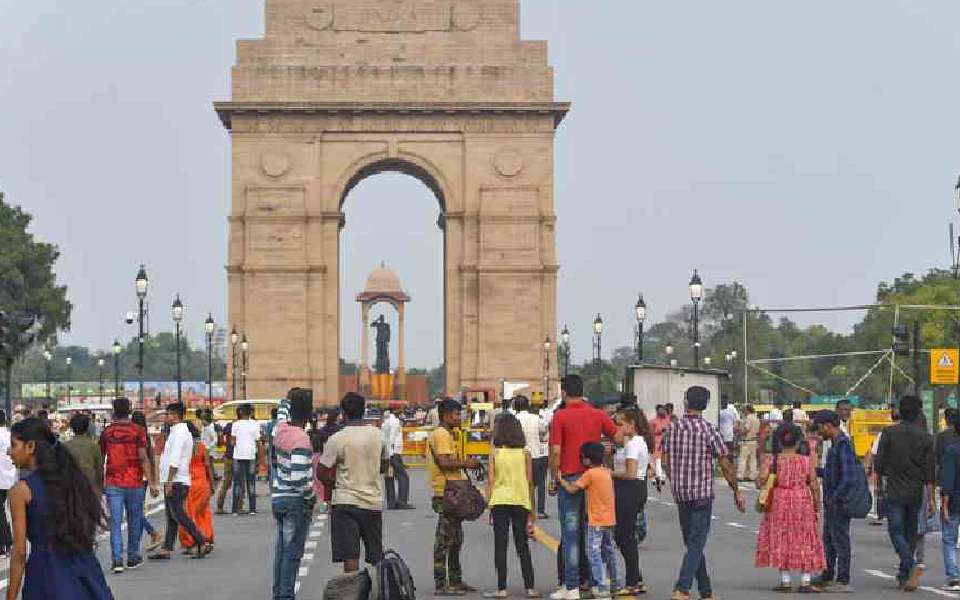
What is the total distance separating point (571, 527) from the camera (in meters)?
18.5

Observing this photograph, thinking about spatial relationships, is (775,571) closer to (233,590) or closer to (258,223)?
(233,590)

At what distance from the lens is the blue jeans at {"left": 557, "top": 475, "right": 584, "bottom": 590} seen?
18.2 metres

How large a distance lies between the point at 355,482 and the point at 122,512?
5984mm

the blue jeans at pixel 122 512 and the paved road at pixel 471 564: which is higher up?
the blue jeans at pixel 122 512

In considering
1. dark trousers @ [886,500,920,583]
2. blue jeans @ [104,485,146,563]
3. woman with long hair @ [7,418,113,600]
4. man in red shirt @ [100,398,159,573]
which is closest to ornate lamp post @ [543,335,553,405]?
blue jeans @ [104,485,146,563]

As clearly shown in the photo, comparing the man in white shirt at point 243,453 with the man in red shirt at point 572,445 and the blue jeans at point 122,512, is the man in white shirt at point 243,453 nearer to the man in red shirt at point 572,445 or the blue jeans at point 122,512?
the blue jeans at point 122,512

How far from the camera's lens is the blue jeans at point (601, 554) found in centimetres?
1816

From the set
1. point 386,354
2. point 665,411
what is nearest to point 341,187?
point 386,354

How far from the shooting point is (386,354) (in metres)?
113

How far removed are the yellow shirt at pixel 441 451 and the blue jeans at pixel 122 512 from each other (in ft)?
12.8

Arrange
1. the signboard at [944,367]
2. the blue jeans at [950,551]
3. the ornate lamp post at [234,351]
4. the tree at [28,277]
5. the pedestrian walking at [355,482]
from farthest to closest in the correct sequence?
1. the tree at [28,277]
2. the ornate lamp post at [234,351]
3. the signboard at [944,367]
4. the blue jeans at [950,551]
5. the pedestrian walking at [355,482]

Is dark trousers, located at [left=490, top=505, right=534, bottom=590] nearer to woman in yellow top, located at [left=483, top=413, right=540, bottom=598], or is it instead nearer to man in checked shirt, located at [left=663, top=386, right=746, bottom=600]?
woman in yellow top, located at [left=483, top=413, right=540, bottom=598]

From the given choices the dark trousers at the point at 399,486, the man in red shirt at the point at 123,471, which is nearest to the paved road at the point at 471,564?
the man in red shirt at the point at 123,471

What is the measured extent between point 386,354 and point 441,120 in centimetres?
3753
